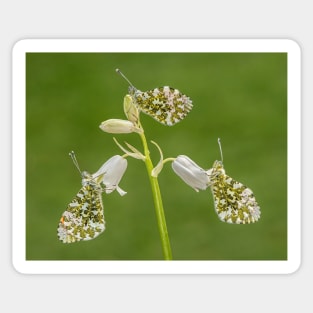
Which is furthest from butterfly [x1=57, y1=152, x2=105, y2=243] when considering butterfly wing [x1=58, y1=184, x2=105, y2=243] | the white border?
the white border

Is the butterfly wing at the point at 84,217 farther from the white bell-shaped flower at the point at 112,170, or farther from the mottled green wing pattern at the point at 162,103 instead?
the mottled green wing pattern at the point at 162,103

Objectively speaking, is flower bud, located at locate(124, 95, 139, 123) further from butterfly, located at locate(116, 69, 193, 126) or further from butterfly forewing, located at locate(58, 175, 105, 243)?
butterfly forewing, located at locate(58, 175, 105, 243)
